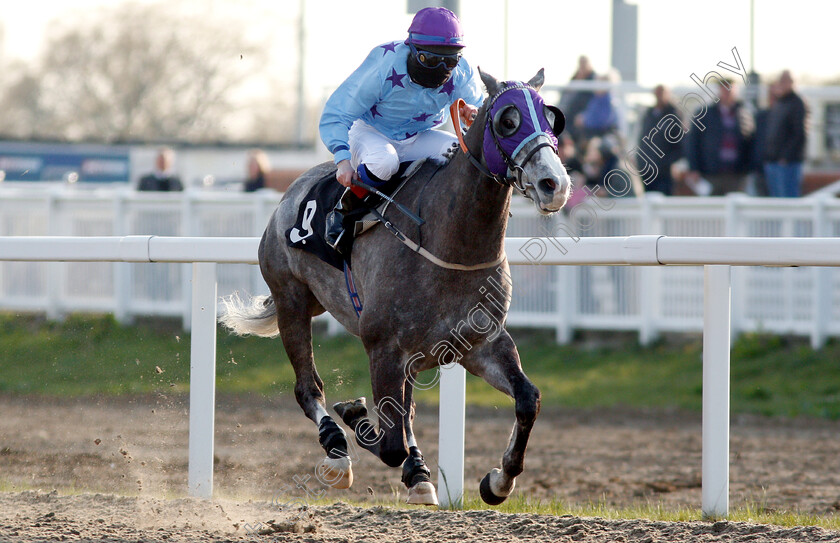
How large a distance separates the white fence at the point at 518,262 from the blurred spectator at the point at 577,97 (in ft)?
21.3

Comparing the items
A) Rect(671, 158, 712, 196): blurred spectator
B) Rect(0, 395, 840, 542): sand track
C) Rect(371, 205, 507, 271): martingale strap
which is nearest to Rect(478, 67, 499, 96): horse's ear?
Rect(371, 205, 507, 271): martingale strap

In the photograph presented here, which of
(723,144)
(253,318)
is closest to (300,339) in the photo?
(253,318)

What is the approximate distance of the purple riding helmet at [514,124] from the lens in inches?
136

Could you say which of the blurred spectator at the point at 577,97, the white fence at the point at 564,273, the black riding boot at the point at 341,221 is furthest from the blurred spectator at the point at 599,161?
the black riding boot at the point at 341,221

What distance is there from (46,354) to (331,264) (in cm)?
187

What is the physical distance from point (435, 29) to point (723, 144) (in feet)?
23.1

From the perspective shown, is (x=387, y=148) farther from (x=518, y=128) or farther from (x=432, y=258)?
(x=518, y=128)

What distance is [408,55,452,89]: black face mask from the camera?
410 centimetres

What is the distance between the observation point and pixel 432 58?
13.3ft

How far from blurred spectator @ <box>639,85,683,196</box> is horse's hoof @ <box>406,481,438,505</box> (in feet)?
21.9

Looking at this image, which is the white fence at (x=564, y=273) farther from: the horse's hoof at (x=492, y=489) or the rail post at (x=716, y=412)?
the horse's hoof at (x=492, y=489)

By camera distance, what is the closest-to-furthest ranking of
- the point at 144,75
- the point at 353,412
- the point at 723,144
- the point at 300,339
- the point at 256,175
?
1. the point at 353,412
2. the point at 300,339
3. the point at 723,144
4. the point at 256,175
5. the point at 144,75

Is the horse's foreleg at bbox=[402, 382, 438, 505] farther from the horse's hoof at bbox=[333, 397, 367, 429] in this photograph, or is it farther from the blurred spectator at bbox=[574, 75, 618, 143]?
the blurred spectator at bbox=[574, 75, 618, 143]

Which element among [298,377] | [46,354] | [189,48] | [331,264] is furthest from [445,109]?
[189,48]
